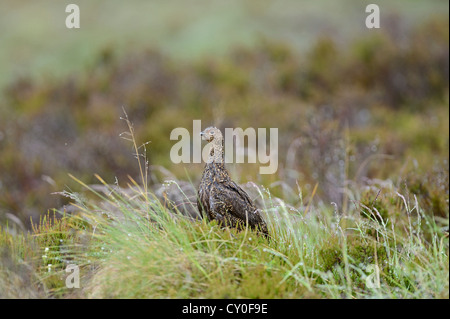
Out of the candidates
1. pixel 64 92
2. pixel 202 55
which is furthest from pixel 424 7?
pixel 64 92

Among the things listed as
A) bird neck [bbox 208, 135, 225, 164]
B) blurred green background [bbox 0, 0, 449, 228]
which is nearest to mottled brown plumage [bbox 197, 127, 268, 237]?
bird neck [bbox 208, 135, 225, 164]

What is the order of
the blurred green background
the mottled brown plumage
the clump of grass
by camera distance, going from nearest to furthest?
the clump of grass, the mottled brown plumage, the blurred green background

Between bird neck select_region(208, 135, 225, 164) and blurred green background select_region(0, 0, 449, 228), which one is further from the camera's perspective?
blurred green background select_region(0, 0, 449, 228)

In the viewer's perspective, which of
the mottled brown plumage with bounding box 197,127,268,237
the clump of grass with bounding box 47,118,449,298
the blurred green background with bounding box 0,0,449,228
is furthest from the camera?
the blurred green background with bounding box 0,0,449,228

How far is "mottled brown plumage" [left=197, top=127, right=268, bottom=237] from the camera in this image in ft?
9.34

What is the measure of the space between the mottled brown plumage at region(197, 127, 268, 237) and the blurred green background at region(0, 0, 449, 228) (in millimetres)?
2172

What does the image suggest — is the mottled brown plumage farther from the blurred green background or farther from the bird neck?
the blurred green background

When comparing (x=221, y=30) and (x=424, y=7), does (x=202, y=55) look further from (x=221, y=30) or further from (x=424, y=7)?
(x=424, y=7)

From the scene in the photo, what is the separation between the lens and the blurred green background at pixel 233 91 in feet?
22.9

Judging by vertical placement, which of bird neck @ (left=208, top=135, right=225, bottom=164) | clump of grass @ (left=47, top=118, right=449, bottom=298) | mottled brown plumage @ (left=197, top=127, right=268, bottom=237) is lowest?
clump of grass @ (left=47, top=118, right=449, bottom=298)

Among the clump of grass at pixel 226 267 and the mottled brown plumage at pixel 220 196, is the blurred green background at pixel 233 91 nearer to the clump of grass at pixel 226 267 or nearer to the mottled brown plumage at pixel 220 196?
the clump of grass at pixel 226 267

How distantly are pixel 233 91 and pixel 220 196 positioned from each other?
27.5 ft

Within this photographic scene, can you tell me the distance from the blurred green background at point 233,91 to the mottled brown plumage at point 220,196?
2172 millimetres

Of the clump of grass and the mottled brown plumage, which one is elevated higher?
the mottled brown plumage
